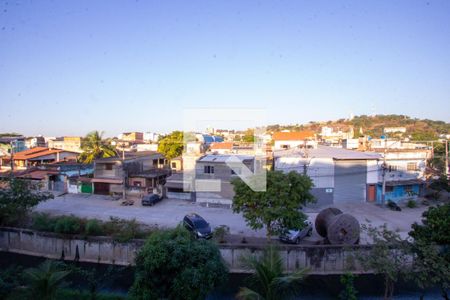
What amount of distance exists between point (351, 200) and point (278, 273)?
51.9ft

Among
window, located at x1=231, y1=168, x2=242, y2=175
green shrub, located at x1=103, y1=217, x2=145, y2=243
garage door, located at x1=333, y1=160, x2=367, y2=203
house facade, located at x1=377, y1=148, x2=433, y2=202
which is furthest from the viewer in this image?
house facade, located at x1=377, y1=148, x2=433, y2=202

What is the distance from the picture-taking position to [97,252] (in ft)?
36.9

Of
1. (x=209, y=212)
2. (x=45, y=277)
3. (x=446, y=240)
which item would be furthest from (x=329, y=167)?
(x=45, y=277)

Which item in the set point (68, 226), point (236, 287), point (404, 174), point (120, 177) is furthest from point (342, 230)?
point (120, 177)

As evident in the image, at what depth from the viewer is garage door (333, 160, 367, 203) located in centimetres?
1875

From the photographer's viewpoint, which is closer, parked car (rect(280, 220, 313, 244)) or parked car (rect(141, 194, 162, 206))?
parked car (rect(280, 220, 313, 244))

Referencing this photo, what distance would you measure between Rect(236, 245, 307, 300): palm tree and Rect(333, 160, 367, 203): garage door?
14667 millimetres

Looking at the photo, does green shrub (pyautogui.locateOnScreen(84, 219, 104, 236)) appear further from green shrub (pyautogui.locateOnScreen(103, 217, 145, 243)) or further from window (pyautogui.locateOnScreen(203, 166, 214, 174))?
window (pyautogui.locateOnScreen(203, 166, 214, 174))

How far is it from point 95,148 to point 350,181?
21760 millimetres

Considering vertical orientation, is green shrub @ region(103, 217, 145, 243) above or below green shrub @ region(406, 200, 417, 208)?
above

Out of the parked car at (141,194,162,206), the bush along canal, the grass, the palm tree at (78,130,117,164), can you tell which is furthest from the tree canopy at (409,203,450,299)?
the palm tree at (78,130,117,164)

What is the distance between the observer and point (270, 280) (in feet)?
17.4

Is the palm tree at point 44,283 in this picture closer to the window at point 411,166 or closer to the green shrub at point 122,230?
the green shrub at point 122,230

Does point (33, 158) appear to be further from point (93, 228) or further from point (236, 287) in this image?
point (236, 287)
